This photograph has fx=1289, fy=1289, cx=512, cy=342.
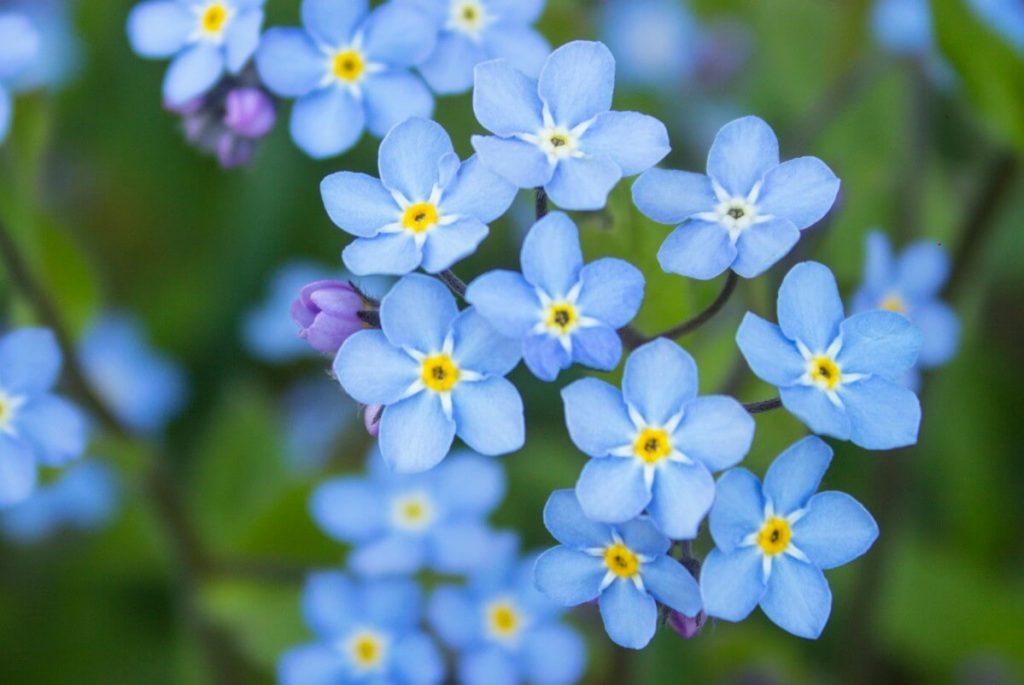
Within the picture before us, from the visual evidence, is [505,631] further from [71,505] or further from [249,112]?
[71,505]

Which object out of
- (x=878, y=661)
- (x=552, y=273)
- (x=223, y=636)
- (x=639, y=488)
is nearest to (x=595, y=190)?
(x=552, y=273)

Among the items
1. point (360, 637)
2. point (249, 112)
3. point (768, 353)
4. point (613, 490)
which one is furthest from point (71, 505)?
point (768, 353)

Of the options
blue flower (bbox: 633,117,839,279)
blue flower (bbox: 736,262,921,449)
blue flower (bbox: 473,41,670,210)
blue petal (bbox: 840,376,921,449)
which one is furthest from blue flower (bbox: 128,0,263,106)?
blue petal (bbox: 840,376,921,449)

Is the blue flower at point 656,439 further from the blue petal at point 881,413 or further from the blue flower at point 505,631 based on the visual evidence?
the blue flower at point 505,631

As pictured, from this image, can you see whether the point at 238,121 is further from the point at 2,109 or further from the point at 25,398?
the point at 25,398

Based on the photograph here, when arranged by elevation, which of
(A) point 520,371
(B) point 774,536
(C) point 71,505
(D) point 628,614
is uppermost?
(B) point 774,536

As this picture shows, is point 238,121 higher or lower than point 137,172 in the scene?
higher

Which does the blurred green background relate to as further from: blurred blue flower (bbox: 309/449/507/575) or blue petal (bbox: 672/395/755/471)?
blue petal (bbox: 672/395/755/471)
